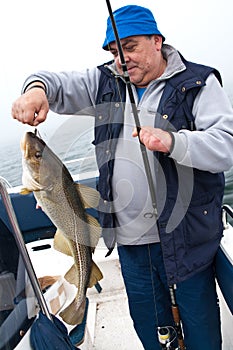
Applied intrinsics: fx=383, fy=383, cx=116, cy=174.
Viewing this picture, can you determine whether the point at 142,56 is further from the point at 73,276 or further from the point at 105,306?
the point at 105,306

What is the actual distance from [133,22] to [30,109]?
2.32 feet

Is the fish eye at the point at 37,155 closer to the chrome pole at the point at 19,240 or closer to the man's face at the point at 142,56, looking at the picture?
the chrome pole at the point at 19,240

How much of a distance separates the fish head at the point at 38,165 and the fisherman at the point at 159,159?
0.20 meters

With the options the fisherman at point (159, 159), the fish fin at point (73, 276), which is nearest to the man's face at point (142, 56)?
the fisherman at point (159, 159)

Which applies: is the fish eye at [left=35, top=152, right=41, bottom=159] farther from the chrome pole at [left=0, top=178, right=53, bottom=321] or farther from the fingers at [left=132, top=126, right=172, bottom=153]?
the fingers at [left=132, top=126, right=172, bottom=153]

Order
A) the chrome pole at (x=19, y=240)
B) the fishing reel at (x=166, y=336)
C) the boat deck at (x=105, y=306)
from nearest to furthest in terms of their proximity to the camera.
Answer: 1. the chrome pole at (x=19, y=240)
2. the fishing reel at (x=166, y=336)
3. the boat deck at (x=105, y=306)

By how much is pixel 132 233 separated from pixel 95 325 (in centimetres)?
142

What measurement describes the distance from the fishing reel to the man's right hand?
142cm

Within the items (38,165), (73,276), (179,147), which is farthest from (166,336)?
(38,165)

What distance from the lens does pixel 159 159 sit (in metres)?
1.84

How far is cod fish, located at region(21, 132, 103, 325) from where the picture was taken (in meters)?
1.45

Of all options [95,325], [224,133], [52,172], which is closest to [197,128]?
[224,133]

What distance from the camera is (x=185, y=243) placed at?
1883 millimetres

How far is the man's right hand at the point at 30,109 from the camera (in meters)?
1.50
